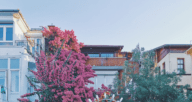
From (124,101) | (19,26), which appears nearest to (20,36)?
(19,26)

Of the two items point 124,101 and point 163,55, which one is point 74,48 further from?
point 163,55

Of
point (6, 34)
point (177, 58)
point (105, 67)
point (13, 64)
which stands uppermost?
point (6, 34)

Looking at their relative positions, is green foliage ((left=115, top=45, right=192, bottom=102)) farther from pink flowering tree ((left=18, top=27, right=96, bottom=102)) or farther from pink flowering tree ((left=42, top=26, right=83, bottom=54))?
pink flowering tree ((left=42, top=26, right=83, bottom=54))

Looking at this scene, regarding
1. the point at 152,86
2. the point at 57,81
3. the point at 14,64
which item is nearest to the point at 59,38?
the point at 14,64

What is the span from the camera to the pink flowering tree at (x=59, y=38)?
17909 millimetres

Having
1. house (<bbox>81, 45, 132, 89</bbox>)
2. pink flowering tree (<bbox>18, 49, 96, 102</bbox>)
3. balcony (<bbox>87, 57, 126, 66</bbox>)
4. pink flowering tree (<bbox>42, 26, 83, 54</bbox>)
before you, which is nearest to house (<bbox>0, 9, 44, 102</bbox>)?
pink flowering tree (<bbox>42, 26, 83, 54</bbox>)

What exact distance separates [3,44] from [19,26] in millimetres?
2207

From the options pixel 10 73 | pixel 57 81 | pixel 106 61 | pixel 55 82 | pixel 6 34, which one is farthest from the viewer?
pixel 106 61

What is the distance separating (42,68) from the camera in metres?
9.68

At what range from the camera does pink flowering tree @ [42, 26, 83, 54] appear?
1791 centimetres

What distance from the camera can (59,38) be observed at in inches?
706

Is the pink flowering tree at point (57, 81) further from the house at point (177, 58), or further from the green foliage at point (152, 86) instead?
the house at point (177, 58)

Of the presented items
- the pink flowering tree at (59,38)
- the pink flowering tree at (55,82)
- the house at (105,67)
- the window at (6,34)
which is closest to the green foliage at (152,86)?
the pink flowering tree at (55,82)

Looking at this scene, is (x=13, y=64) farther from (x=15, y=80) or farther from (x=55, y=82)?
(x=55, y=82)
